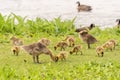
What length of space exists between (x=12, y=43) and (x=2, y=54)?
98 centimetres

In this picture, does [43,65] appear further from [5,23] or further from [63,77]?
[5,23]

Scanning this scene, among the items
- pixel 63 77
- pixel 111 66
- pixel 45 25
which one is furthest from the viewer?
pixel 45 25

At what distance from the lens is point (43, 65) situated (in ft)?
29.0

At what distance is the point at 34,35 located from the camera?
12.4m

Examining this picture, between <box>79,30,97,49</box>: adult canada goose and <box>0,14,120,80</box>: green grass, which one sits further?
<box>79,30,97,49</box>: adult canada goose

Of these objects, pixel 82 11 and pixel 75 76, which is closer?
pixel 75 76

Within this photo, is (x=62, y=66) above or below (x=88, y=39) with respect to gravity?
below

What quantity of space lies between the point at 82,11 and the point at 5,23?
592cm

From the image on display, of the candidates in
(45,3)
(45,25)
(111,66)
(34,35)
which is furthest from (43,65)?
(45,3)

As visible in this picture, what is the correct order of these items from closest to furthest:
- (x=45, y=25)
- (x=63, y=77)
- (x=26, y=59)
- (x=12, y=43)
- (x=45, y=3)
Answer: (x=63, y=77), (x=26, y=59), (x=12, y=43), (x=45, y=25), (x=45, y=3)

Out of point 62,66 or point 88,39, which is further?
point 88,39

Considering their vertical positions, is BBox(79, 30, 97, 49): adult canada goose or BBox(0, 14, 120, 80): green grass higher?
BBox(79, 30, 97, 49): adult canada goose

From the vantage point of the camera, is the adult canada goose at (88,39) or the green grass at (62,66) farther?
the adult canada goose at (88,39)

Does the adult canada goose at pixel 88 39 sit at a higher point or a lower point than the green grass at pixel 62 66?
higher
